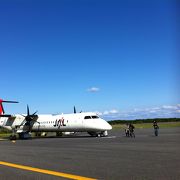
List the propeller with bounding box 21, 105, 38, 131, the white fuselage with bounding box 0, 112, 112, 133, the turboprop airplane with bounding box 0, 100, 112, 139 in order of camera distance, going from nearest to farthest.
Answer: the white fuselage with bounding box 0, 112, 112, 133
the turboprop airplane with bounding box 0, 100, 112, 139
the propeller with bounding box 21, 105, 38, 131

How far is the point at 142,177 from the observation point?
9.50 m

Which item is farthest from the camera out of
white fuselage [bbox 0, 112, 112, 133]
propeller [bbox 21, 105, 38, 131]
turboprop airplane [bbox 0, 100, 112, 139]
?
propeller [bbox 21, 105, 38, 131]

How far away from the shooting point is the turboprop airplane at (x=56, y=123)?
127 ft

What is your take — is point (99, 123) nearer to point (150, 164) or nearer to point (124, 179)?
point (150, 164)

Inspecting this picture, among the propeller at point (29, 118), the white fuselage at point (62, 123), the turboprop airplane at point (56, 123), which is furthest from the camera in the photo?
the propeller at point (29, 118)

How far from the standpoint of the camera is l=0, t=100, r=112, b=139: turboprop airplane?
→ 38.6 meters

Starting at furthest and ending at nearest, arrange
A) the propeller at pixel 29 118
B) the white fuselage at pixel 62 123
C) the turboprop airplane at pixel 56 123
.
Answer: the propeller at pixel 29 118 < the turboprop airplane at pixel 56 123 < the white fuselage at pixel 62 123

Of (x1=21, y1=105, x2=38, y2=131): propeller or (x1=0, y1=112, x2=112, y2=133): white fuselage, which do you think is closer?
(x1=0, y1=112, x2=112, y2=133): white fuselage

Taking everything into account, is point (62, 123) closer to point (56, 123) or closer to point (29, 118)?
point (56, 123)

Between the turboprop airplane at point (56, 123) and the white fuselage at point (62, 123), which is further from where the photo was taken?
the turboprop airplane at point (56, 123)

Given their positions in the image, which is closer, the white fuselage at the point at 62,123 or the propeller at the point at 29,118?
the white fuselage at the point at 62,123

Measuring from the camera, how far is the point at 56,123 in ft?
144

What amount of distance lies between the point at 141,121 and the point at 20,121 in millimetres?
90877

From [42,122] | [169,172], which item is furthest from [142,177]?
[42,122]
